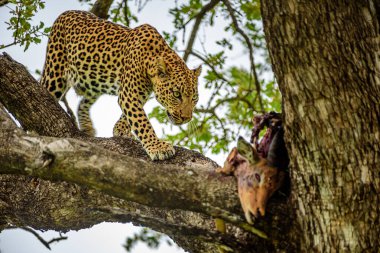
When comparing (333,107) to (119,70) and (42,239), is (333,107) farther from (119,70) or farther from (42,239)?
(119,70)

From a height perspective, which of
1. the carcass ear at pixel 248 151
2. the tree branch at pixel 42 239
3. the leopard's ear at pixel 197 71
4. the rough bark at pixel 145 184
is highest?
the leopard's ear at pixel 197 71

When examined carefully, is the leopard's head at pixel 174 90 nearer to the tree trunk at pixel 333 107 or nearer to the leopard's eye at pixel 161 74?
the leopard's eye at pixel 161 74

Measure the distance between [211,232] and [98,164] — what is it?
752mm

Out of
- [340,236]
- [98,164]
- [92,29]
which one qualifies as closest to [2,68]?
[98,164]

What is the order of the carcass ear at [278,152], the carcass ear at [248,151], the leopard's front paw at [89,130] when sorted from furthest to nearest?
the leopard's front paw at [89,130] → the carcass ear at [278,152] → the carcass ear at [248,151]

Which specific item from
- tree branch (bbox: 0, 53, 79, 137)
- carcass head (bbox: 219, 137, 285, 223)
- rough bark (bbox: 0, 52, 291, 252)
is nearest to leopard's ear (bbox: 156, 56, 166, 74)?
tree branch (bbox: 0, 53, 79, 137)

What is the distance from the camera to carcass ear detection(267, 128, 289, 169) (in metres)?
3.96

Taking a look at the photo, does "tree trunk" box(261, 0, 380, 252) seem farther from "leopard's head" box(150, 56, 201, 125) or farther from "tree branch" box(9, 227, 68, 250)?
"leopard's head" box(150, 56, 201, 125)

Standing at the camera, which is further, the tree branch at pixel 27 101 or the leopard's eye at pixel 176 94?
the leopard's eye at pixel 176 94

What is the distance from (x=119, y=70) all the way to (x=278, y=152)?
13.4ft

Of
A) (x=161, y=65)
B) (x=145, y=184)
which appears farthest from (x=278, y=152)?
(x=161, y=65)

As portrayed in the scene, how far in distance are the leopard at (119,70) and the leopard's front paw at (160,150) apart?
1.53ft

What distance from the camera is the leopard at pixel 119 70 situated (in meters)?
7.39

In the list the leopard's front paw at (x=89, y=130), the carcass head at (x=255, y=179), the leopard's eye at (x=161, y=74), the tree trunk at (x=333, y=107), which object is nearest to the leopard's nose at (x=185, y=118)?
the leopard's eye at (x=161, y=74)
